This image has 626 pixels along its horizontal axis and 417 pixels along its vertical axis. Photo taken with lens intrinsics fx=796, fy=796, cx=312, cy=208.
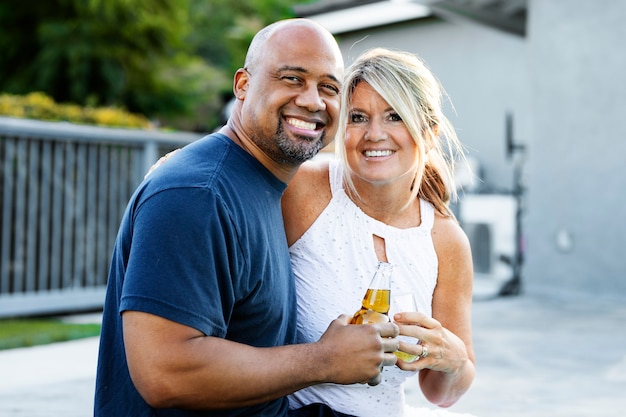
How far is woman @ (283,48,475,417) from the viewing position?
8.24 feet

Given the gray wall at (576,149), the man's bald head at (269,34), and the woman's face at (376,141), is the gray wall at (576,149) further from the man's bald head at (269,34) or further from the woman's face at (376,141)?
the man's bald head at (269,34)

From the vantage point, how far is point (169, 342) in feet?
5.82

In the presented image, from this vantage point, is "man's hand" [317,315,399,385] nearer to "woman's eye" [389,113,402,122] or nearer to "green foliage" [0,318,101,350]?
"woman's eye" [389,113,402,122]

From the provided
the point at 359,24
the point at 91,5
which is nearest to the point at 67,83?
the point at 91,5

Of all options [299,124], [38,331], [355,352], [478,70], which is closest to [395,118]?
[299,124]

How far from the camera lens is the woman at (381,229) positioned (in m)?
2.51

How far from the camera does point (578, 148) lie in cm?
906

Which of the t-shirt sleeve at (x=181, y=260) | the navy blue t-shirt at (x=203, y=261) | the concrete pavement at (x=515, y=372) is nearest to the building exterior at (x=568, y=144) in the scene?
the concrete pavement at (x=515, y=372)

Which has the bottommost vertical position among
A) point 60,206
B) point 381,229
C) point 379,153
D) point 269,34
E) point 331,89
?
point 60,206

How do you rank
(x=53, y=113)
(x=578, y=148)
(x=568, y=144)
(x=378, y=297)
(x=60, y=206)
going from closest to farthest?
(x=378, y=297), (x=60, y=206), (x=53, y=113), (x=578, y=148), (x=568, y=144)

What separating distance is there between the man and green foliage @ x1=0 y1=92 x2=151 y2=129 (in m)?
5.54

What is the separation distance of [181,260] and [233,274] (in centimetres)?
16

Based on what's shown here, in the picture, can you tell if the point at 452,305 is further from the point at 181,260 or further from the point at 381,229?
the point at 181,260

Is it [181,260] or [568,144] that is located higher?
[181,260]
